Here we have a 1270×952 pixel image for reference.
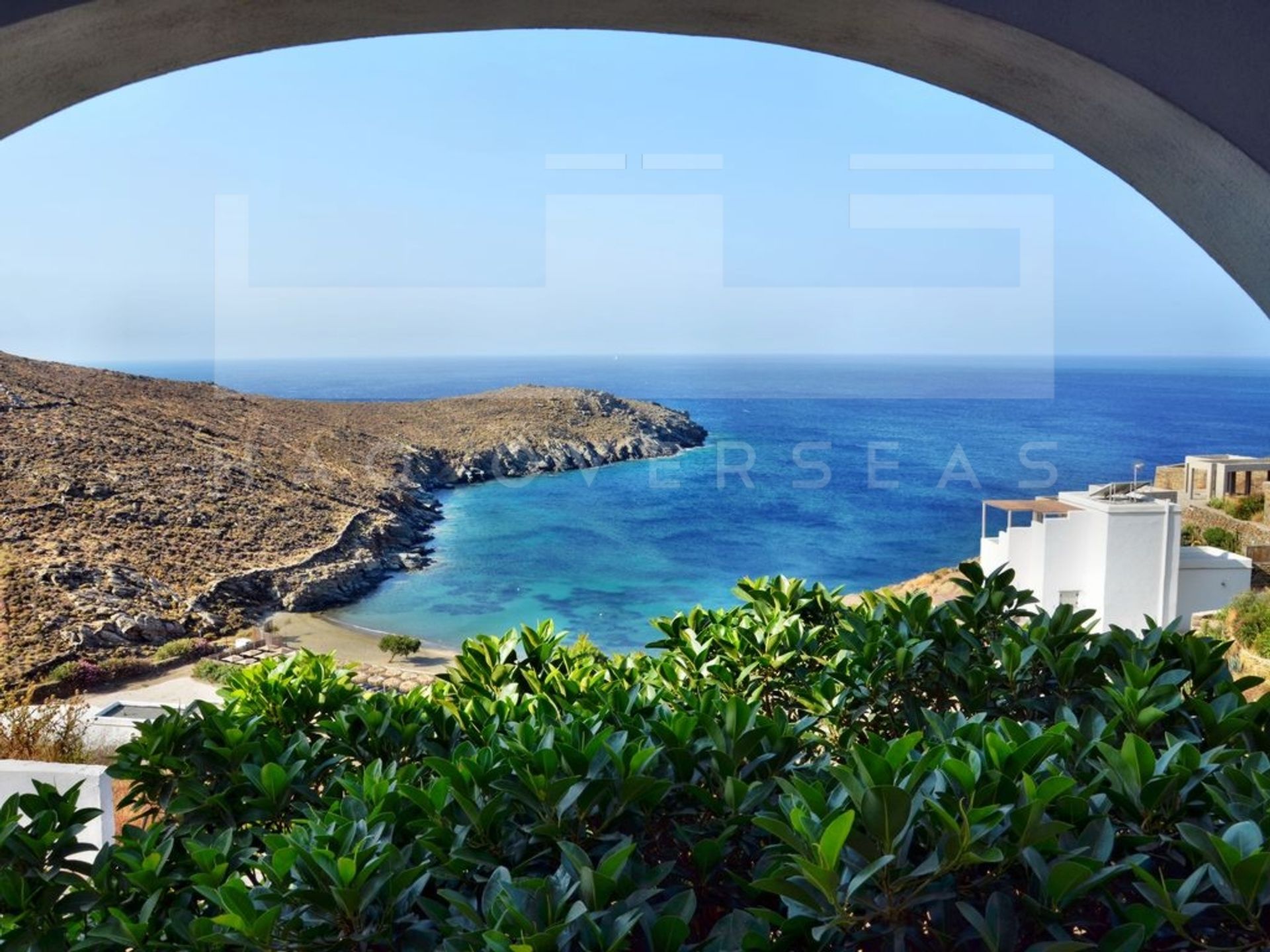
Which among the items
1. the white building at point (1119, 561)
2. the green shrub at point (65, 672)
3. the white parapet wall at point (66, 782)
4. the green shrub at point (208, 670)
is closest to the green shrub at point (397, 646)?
the green shrub at point (208, 670)

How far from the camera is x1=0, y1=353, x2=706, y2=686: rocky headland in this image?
49.6 feet

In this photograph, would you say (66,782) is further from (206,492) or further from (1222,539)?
(206,492)

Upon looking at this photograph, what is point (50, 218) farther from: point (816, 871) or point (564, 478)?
point (816, 871)

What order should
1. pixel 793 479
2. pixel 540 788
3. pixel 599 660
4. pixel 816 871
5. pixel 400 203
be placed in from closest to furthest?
1. pixel 816 871
2. pixel 540 788
3. pixel 599 660
4. pixel 793 479
5. pixel 400 203

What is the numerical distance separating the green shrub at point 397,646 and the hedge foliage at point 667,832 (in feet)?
50.1

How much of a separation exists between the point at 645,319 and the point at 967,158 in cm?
1565

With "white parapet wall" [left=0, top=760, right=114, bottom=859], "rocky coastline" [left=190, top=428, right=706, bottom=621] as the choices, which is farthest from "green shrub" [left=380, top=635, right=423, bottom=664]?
"white parapet wall" [left=0, top=760, right=114, bottom=859]

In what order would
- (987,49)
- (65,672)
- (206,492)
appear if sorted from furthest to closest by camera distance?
1. (206,492)
2. (65,672)
3. (987,49)

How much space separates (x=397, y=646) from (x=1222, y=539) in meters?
13.5

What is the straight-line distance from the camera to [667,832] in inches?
42.7

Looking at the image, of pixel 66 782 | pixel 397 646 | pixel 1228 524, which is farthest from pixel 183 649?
pixel 1228 524

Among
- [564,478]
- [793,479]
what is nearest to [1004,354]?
[793,479]

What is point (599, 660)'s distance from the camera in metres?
1.94

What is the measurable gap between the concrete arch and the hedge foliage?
1.88ft
